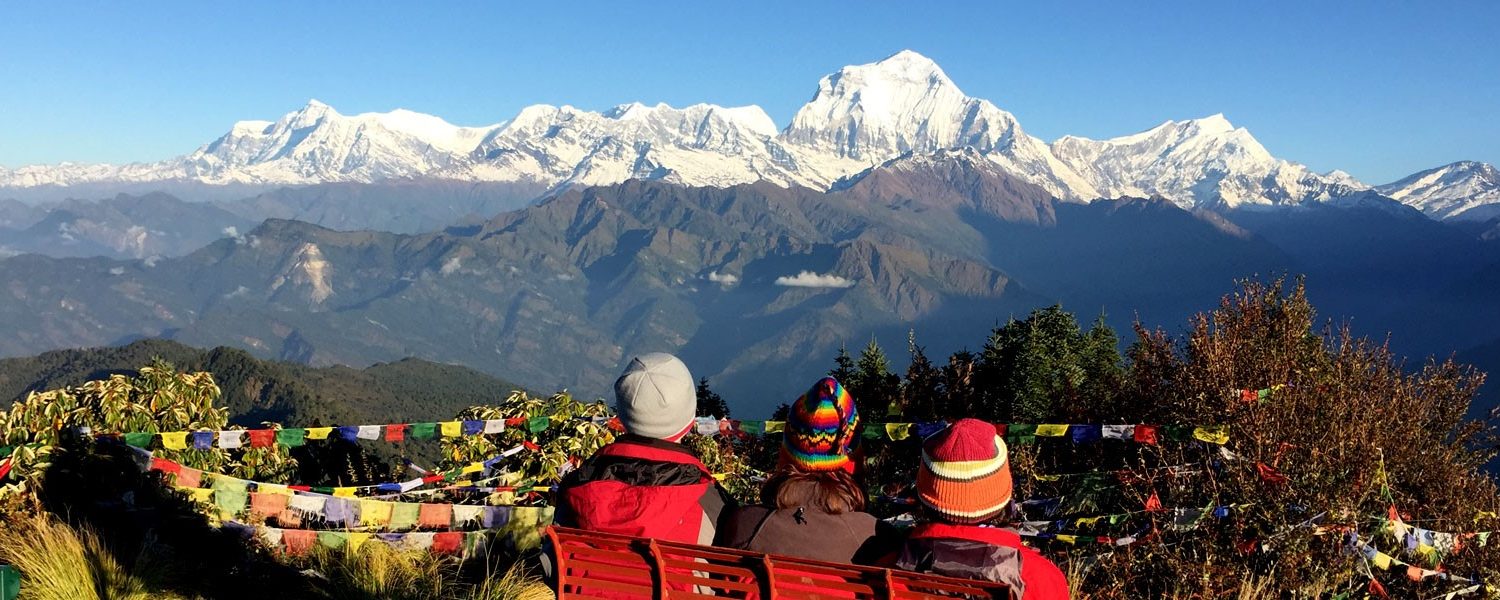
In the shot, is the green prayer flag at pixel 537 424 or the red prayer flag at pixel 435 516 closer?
the red prayer flag at pixel 435 516

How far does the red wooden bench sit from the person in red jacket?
1.52 feet

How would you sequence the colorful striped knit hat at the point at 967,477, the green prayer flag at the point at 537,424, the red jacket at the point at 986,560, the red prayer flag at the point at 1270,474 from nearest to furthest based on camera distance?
1. the red jacket at the point at 986,560
2. the colorful striped knit hat at the point at 967,477
3. the red prayer flag at the point at 1270,474
4. the green prayer flag at the point at 537,424

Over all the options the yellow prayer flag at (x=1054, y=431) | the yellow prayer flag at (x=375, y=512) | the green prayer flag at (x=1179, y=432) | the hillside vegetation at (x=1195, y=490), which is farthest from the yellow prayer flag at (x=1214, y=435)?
the yellow prayer flag at (x=375, y=512)

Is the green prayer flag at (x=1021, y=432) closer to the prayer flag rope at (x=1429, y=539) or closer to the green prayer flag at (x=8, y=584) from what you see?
the prayer flag rope at (x=1429, y=539)

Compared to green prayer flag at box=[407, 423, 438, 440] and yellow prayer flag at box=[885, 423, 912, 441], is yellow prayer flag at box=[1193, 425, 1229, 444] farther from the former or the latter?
green prayer flag at box=[407, 423, 438, 440]

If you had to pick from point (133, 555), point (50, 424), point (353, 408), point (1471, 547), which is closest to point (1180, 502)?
point (1471, 547)

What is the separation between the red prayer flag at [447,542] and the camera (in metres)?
8.34

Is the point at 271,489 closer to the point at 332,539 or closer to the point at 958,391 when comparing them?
the point at 332,539

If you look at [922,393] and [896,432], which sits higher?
[896,432]

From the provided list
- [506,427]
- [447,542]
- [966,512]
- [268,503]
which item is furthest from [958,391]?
[966,512]

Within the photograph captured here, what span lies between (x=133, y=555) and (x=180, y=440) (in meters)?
6.00

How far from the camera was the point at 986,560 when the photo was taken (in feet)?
12.7

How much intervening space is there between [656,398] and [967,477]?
167 cm

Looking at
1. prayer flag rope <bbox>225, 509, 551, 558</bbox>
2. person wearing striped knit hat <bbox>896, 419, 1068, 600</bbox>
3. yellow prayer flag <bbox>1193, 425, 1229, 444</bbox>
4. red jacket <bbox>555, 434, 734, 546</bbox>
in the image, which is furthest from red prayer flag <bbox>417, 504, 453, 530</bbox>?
yellow prayer flag <bbox>1193, 425, 1229, 444</bbox>
